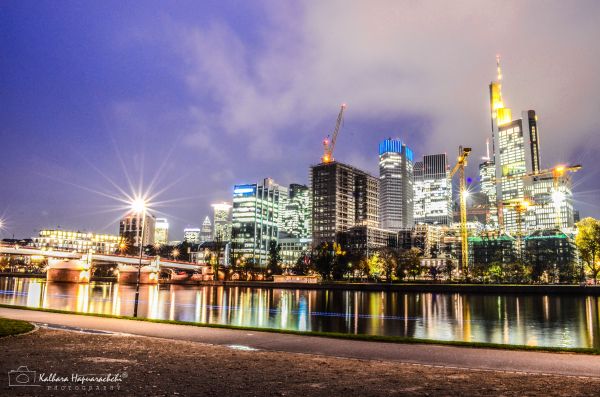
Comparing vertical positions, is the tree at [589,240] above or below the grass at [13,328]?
above

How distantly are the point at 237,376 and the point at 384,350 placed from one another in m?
7.32

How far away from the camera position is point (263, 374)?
1311 cm

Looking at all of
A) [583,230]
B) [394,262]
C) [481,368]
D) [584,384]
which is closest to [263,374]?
[481,368]

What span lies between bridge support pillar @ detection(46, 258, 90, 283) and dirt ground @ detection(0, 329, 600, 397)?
466ft

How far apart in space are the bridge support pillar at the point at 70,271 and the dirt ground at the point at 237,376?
141897 mm

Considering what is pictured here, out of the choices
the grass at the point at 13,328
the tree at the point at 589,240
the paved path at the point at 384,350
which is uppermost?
the tree at the point at 589,240

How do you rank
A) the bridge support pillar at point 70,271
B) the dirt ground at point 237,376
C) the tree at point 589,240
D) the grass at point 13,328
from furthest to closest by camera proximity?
the bridge support pillar at point 70,271 < the tree at point 589,240 < the grass at point 13,328 < the dirt ground at point 237,376

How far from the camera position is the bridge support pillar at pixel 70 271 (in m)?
145

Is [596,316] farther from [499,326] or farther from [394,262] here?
[394,262]

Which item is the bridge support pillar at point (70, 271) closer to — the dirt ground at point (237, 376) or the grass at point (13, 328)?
the grass at point (13, 328)

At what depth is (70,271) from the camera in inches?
5743

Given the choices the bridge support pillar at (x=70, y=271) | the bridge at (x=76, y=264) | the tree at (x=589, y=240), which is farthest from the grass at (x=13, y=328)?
the bridge support pillar at (x=70, y=271)

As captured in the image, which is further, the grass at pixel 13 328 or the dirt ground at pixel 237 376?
the grass at pixel 13 328

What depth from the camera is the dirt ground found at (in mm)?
11289
